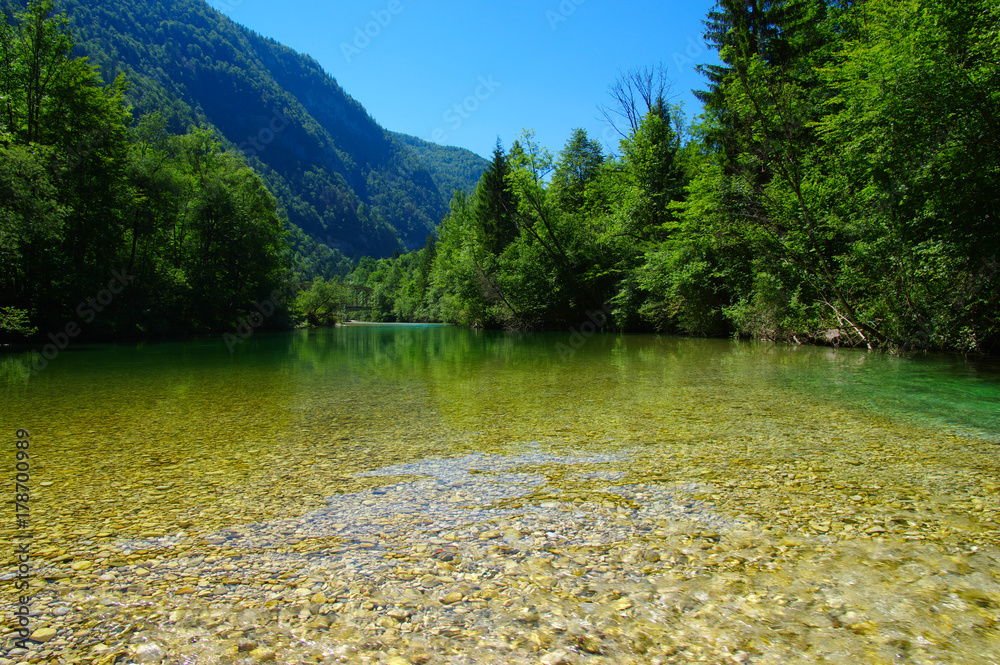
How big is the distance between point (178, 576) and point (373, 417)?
4.23m

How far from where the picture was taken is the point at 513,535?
10.5ft

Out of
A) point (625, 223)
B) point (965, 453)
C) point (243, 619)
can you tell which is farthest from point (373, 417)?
point (625, 223)

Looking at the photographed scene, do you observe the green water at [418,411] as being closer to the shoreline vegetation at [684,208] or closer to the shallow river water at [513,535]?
the shallow river water at [513,535]

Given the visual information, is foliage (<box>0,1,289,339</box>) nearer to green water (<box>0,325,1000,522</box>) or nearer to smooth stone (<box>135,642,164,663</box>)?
green water (<box>0,325,1000,522</box>)

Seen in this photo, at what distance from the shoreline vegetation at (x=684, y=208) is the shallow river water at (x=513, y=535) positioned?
25.7ft

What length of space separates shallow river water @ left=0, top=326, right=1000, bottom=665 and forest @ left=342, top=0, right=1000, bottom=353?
7.52 meters

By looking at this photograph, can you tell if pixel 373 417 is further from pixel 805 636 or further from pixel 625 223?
pixel 625 223

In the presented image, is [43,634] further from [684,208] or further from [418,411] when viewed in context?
[684,208]

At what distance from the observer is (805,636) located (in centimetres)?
213

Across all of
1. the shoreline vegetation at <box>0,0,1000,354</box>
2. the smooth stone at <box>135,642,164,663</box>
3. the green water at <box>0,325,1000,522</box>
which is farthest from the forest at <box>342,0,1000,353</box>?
the smooth stone at <box>135,642,164,663</box>

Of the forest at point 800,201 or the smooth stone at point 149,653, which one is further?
the forest at point 800,201

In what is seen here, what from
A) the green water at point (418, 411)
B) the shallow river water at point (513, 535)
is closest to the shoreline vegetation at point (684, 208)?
the green water at point (418, 411)

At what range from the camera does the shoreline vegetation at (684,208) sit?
11.5 m

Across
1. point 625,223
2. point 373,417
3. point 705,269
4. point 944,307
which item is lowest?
point 373,417
